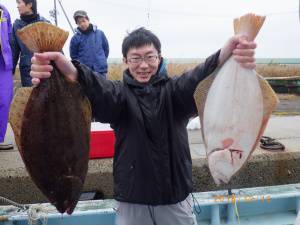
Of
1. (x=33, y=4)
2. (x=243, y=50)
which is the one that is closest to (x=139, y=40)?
(x=243, y=50)

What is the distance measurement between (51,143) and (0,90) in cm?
316

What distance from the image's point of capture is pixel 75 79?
7.91 feet

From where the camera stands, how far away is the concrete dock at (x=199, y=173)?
15.6 ft

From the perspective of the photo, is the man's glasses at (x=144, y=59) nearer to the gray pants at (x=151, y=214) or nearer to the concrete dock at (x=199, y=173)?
the gray pants at (x=151, y=214)

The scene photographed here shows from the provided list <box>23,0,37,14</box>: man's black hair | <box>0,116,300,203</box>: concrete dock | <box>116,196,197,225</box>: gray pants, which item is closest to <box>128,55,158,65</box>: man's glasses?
<box>116,196,197,225</box>: gray pants

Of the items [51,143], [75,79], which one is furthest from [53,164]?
[75,79]

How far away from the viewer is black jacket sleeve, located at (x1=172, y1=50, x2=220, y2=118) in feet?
8.50

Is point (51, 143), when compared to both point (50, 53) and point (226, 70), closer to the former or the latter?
point (50, 53)

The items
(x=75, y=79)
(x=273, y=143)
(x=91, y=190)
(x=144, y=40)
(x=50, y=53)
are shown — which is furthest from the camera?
(x=273, y=143)

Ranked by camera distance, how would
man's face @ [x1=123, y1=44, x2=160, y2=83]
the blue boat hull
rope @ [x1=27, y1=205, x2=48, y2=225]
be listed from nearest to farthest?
man's face @ [x1=123, y1=44, x2=160, y2=83] → rope @ [x1=27, y1=205, x2=48, y2=225] → the blue boat hull

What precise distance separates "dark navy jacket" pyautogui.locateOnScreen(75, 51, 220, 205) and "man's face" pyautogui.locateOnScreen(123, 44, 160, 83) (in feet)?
0.20

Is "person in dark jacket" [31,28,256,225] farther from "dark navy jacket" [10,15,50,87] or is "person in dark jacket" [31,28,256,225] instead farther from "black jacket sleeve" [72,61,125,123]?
"dark navy jacket" [10,15,50,87]

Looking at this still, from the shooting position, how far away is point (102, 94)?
2.59m

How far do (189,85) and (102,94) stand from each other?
62 centimetres
